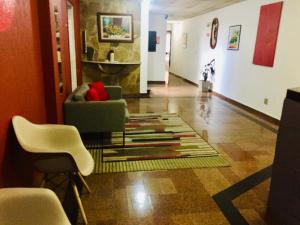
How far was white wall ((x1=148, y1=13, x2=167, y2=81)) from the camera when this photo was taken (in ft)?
27.2

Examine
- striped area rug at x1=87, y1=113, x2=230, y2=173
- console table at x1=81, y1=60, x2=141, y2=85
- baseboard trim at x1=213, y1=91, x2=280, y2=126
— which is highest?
console table at x1=81, y1=60, x2=141, y2=85

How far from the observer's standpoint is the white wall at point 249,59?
13.5 ft

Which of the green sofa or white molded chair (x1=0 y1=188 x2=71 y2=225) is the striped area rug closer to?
the green sofa

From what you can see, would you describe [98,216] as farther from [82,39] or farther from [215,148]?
[82,39]

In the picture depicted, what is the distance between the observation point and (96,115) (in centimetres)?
306

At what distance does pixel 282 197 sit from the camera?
74.5 inches

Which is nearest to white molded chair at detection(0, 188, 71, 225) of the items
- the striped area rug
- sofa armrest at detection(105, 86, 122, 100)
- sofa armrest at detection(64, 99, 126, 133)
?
the striped area rug

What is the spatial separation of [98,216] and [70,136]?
719 mm

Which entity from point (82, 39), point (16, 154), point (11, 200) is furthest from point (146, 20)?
point (11, 200)

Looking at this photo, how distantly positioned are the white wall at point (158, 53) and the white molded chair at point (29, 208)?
7.60 m

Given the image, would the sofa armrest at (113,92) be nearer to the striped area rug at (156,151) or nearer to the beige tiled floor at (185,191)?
the striped area rug at (156,151)

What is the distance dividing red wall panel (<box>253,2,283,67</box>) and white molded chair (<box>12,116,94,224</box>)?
3987 mm

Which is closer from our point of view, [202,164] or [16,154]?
[16,154]

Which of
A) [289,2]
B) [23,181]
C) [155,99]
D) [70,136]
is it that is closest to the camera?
[23,181]
